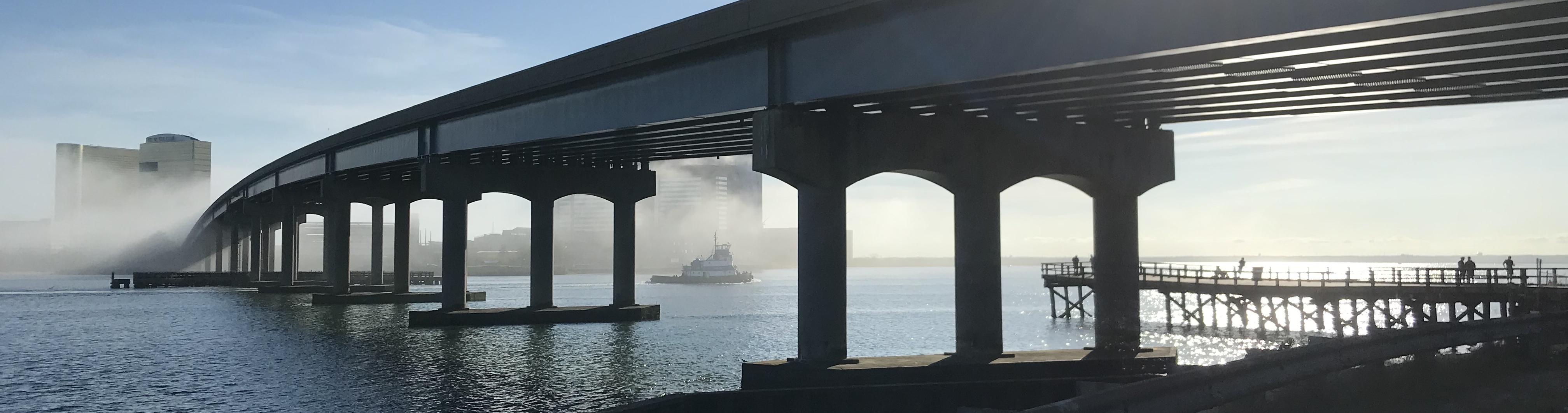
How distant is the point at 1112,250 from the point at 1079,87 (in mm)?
8182

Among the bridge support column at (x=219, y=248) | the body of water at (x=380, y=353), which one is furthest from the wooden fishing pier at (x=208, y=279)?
the body of water at (x=380, y=353)

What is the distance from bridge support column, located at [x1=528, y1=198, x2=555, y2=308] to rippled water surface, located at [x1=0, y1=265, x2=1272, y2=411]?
1.54 metres

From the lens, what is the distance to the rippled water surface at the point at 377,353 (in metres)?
29.8

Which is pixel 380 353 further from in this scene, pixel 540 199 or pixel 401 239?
pixel 401 239

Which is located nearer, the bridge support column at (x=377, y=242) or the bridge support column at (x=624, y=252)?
the bridge support column at (x=624, y=252)

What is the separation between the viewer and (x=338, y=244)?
77.6 meters

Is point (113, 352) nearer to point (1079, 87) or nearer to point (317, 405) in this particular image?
point (317, 405)

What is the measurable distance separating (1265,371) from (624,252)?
4232cm

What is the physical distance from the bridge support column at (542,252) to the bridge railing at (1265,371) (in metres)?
40.3

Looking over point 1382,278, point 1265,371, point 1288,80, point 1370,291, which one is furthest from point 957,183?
point 1382,278

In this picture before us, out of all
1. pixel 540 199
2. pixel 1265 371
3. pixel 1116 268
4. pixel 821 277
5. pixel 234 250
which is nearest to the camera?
pixel 1265 371

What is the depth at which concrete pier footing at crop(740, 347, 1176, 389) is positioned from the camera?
2500cm

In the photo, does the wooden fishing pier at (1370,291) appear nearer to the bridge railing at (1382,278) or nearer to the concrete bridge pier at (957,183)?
the bridge railing at (1382,278)

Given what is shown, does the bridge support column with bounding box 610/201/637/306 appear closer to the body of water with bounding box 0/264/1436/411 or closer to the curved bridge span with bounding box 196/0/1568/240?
the body of water with bounding box 0/264/1436/411
